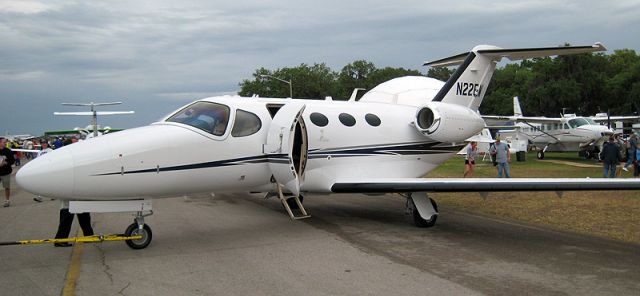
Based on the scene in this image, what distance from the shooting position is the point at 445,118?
1151 centimetres

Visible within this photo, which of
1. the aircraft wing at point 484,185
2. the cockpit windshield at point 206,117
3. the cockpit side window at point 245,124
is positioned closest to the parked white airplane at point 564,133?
the aircraft wing at point 484,185

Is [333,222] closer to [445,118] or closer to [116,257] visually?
[445,118]

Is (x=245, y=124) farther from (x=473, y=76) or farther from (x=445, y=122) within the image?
(x=473, y=76)

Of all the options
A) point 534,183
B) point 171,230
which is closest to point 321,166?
point 171,230

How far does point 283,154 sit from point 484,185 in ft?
11.2

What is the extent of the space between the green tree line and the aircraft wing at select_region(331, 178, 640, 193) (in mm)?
42664

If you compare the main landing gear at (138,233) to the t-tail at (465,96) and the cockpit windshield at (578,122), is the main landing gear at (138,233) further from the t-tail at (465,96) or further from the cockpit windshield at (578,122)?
the cockpit windshield at (578,122)

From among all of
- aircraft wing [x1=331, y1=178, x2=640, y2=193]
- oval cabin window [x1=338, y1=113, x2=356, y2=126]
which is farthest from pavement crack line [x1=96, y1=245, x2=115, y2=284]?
oval cabin window [x1=338, y1=113, x2=356, y2=126]

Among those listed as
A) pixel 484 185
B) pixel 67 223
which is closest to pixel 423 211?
pixel 484 185

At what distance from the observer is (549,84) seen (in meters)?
64.4

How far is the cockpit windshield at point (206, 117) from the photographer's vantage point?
342 inches

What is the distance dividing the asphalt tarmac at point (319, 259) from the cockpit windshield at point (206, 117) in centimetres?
182

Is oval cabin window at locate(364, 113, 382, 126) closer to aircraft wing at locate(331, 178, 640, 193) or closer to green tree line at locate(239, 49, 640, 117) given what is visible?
aircraft wing at locate(331, 178, 640, 193)

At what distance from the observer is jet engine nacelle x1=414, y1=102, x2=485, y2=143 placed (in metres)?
11.5
